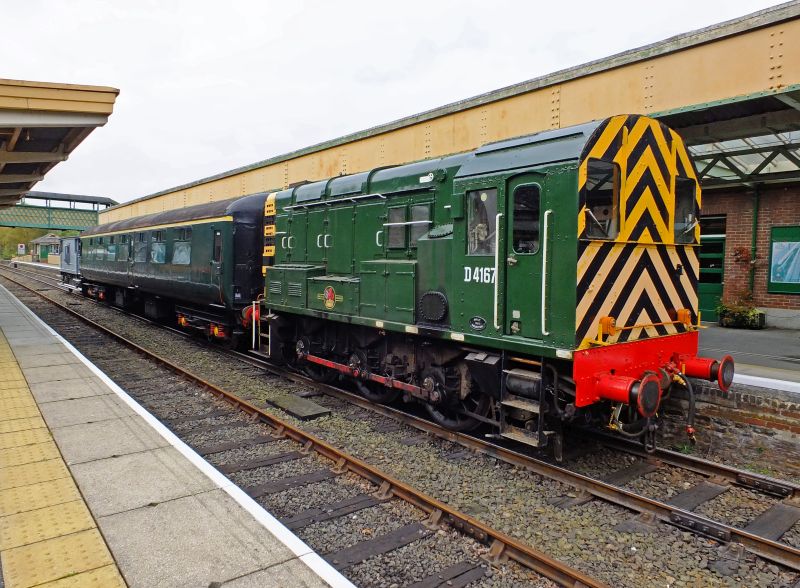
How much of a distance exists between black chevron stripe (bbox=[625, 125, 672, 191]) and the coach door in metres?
1.03

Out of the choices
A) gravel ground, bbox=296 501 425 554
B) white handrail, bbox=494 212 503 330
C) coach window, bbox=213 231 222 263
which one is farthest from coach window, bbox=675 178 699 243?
coach window, bbox=213 231 222 263

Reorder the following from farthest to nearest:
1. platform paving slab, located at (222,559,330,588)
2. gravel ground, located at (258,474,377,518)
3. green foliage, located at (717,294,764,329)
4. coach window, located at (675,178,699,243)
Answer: green foliage, located at (717,294,764,329) < coach window, located at (675,178,699,243) < gravel ground, located at (258,474,377,518) < platform paving slab, located at (222,559,330,588)

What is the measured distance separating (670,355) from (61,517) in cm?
598

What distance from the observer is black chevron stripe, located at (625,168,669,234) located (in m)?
5.56

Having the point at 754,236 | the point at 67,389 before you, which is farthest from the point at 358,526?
the point at 754,236

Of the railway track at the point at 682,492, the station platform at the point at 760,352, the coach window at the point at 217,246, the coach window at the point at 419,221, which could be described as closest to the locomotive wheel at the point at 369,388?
the railway track at the point at 682,492

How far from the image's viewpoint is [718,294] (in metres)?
13.7

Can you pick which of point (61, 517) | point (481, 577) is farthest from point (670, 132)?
point (61, 517)

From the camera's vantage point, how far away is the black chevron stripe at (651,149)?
5.57m

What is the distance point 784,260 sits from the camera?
11.9m

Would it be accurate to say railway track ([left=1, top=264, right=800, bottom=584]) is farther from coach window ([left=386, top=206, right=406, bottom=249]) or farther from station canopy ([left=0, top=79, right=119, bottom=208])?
station canopy ([left=0, top=79, right=119, bottom=208])

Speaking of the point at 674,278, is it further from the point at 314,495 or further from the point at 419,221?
the point at 314,495

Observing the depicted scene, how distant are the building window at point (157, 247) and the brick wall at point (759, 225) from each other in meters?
14.2

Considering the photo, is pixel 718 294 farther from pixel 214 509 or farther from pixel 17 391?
pixel 17 391
